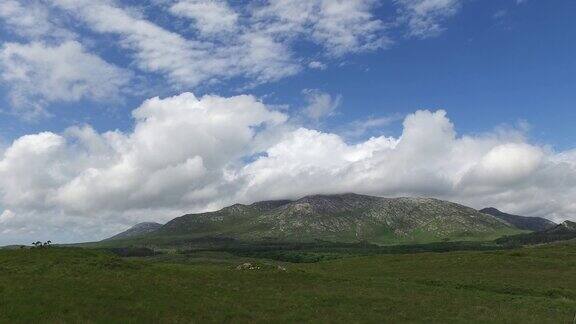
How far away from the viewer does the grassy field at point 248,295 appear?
3438cm

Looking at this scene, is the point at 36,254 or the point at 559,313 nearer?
the point at 559,313

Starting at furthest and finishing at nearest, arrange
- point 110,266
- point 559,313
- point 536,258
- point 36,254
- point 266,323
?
point 536,258 < point 36,254 < point 110,266 < point 559,313 < point 266,323

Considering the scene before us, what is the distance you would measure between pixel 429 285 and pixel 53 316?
4388 cm

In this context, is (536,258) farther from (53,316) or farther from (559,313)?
(53,316)

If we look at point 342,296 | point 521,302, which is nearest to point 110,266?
point 342,296

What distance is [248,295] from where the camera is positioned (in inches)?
1740

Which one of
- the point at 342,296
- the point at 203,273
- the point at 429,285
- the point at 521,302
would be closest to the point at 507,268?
the point at 429,285

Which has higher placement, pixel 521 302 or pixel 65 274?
pixel 65 274

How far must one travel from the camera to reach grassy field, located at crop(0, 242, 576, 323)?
34.4 m

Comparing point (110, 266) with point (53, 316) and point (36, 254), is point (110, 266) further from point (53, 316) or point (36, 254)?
point (53, 316)

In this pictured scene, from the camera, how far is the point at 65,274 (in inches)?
1807

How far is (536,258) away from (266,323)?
221 ft

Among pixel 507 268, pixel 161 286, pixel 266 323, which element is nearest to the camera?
pixel 266 323

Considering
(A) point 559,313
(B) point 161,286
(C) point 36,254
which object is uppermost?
(C) point 36,254
